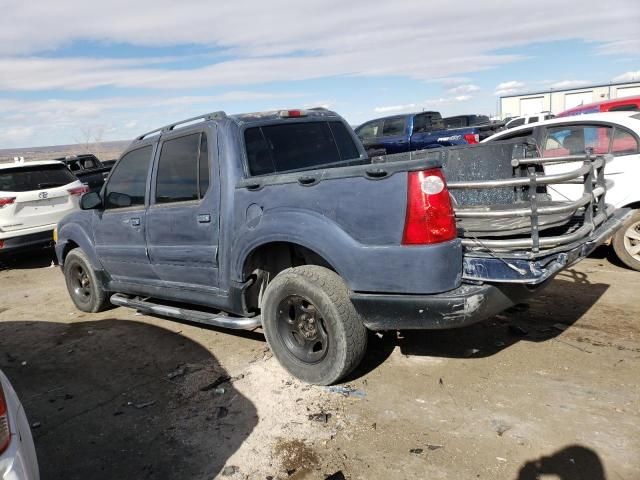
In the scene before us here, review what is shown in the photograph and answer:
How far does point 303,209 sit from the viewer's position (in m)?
3.41

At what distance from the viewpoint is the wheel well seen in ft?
12.6

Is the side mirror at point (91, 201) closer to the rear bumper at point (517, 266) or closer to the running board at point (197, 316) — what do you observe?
the running board at point (197, 316)

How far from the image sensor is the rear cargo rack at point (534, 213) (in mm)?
3014

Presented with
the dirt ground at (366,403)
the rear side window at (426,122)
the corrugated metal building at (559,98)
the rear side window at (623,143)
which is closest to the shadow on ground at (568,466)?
the dirt ground at (366,403)

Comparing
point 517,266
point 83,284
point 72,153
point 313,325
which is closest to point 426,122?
point 83,284

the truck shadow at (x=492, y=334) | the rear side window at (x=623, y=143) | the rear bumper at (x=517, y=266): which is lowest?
the truck shadow at (x=492, y=334)

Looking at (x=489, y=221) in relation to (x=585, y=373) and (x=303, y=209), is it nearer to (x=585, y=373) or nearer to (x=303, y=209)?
(x=585, y=373)

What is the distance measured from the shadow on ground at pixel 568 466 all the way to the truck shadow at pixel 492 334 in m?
1.28

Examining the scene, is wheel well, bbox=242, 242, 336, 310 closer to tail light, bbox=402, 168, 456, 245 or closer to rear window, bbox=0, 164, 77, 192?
tail light, bbox=402, 168, 456, 245

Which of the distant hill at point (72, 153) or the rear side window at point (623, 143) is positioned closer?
the rear side window at point (623, 143)

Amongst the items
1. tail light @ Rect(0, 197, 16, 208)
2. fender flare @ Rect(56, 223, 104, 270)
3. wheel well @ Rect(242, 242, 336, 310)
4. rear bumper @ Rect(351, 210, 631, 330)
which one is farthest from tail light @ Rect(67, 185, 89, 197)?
rear bumper @ Rect(351, 210, 631, 330)

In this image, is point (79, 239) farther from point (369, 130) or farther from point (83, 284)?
point (369, 130)

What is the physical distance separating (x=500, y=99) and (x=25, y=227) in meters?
44.3

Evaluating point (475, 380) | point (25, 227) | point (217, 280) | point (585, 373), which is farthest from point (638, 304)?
point (25, 227)
